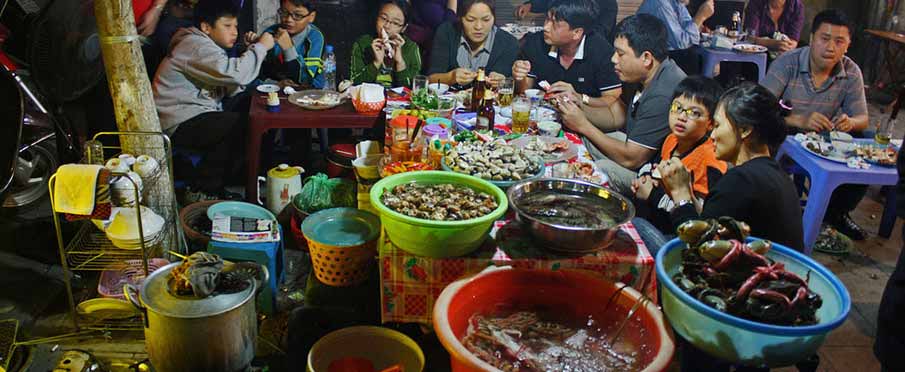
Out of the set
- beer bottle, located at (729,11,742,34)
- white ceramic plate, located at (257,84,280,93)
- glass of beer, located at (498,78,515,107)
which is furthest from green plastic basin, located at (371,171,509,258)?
beer bottle, located at (729,11,742,34)

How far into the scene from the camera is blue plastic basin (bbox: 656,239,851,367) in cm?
168

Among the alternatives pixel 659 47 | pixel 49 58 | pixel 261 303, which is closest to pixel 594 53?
pixel 659 47

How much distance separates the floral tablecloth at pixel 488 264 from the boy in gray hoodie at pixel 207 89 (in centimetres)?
280

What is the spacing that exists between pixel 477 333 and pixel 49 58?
3.88m

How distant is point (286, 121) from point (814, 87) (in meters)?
4.04

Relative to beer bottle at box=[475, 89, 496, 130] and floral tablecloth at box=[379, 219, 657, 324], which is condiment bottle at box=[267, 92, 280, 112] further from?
floral tablecloth at box=[379, 219, 657, 324]

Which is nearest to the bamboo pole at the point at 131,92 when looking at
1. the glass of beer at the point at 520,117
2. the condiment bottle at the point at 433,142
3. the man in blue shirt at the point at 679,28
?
the condiment bottle at the point at 433,142

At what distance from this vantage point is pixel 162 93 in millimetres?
4691

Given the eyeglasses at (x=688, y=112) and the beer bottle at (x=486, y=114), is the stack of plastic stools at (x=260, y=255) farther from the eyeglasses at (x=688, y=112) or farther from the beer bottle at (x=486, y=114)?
the eyeglasses at (x=688, y=112)

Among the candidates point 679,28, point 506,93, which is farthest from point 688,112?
point 679,28

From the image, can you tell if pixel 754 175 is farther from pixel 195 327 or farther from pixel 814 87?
pixel 814 87

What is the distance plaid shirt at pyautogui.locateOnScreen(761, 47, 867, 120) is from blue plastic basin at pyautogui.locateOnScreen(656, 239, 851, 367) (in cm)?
362

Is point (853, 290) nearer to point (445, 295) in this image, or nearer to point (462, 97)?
point (462, 97)

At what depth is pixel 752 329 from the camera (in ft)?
5.51
